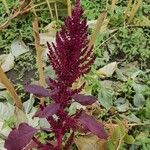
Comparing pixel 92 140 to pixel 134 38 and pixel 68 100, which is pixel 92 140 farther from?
pixel 134 38

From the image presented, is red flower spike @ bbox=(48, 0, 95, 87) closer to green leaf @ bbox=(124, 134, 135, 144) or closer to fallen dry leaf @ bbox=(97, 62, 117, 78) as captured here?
green leaf @ bbox=(124, 134, 135, 144)

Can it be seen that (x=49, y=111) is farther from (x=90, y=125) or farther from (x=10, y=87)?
(x=10, y=87)

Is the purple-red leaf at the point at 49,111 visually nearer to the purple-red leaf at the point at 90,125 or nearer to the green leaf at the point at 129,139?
the purple-red leaf at the point at 90,125

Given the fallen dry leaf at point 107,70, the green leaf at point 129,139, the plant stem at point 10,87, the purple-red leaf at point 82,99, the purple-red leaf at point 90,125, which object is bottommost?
the green leaf at point 129,139

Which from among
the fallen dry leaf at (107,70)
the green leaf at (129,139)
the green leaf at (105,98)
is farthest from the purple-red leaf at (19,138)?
the fallen dry leaf at (107,70)

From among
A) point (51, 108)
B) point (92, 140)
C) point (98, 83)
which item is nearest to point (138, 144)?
point (92, 140)

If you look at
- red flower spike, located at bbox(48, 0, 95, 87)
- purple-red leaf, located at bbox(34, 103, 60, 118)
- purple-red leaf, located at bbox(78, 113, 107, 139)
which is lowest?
purple-red leaf, located at bbox(78, 113, 107, 139)

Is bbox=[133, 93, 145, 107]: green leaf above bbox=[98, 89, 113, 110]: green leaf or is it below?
below

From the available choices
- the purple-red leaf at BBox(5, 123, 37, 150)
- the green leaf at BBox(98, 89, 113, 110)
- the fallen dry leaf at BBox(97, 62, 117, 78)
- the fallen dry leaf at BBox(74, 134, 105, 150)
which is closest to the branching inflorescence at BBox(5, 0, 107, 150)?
the purple-red leaf at BBox(5, 123, 37, 150)

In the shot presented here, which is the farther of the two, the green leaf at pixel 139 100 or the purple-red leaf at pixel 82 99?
the green leaf at pixel 139 100
